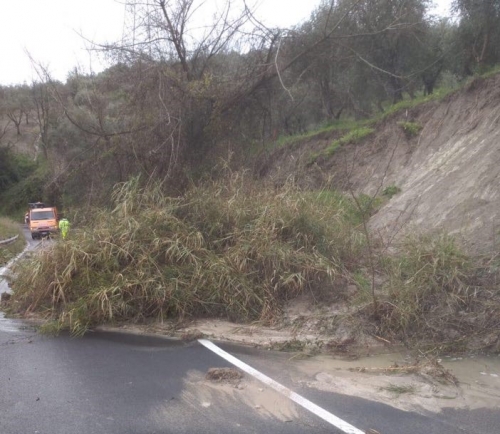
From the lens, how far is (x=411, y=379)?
6531mm

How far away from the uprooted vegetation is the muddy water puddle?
0.71m

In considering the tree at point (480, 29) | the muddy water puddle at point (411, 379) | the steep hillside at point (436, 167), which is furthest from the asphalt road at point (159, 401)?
the tree at point (480, 29)

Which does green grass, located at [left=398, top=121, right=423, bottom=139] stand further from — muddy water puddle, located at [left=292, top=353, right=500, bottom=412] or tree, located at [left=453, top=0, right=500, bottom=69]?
muddy water puddle, located at [left=292, top=353, right=500, bottom=412]

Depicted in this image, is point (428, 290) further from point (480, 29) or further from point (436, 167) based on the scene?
point (480, 29)

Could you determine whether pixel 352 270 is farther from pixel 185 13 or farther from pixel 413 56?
pixel 413 56

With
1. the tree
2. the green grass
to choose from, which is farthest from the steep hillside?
the tree

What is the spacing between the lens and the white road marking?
17.1ft

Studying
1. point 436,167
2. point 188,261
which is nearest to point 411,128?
point 436,167

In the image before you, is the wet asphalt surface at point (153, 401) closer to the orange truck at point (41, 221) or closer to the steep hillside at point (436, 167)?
the steep hillside at point (436, 167)

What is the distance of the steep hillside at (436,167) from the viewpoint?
1180 cm

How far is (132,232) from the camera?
393 inches

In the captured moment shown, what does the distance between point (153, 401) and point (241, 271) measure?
3.95 meters

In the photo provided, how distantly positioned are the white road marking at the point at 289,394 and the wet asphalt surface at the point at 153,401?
3.1 inches

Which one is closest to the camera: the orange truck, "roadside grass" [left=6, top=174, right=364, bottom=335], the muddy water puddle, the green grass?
the muddy water puddle
